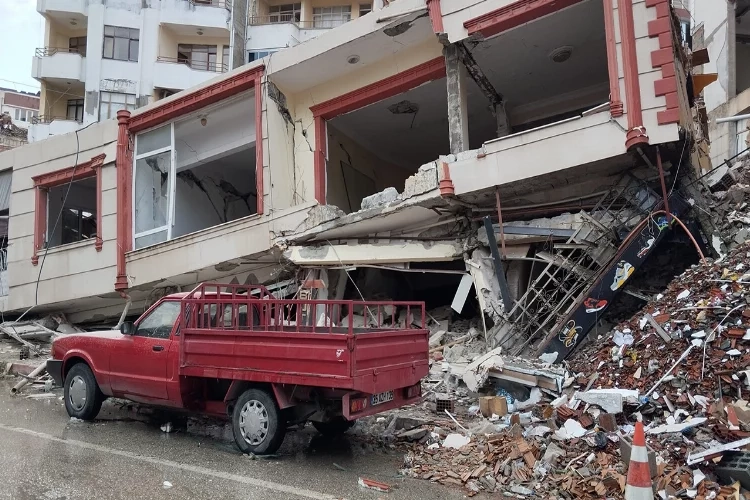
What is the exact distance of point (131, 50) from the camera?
28328 millimetres

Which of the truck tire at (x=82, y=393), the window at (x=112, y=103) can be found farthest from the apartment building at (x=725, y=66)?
the window at (x=112, y=103)

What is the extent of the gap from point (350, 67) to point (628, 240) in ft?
20.6

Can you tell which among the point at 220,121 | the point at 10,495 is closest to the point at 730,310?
the point at 10,495

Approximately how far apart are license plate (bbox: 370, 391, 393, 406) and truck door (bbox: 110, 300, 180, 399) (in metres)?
2.42

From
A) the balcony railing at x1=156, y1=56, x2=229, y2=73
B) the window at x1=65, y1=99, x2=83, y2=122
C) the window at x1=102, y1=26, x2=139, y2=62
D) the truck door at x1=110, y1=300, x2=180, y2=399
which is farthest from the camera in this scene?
the window at x1=65, y1=99, x2=83, y2=122

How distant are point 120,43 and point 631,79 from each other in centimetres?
2788

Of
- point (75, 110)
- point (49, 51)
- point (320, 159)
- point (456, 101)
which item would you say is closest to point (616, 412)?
point (456, 101)

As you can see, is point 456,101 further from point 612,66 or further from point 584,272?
point 584,272

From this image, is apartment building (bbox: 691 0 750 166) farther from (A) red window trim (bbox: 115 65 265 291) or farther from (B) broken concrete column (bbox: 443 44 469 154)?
(A) red window trim (bbox: 115 65 265 291)

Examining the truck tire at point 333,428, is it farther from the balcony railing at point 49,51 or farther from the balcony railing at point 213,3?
the balcony railing at point 49,51

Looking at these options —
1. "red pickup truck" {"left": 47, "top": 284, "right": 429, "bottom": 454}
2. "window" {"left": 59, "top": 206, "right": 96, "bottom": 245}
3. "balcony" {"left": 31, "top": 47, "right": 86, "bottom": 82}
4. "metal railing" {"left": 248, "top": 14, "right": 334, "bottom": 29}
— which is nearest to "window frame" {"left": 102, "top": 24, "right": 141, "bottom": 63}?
"balcony" {"left": 31, "top": 47, "right": 86, "bottom": 82}

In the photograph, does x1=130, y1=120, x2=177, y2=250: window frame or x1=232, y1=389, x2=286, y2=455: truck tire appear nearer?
x1=232, y1=389, x2=286, y2=455: truck tire

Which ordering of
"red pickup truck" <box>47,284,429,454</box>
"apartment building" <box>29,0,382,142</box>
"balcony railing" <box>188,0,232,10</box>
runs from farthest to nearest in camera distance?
"balcony railing" <box>188,0,232,10</box>
"apartment building" <box>29,0,382,142</box>
"red pickup truck" <box>47,284,429,454</box>

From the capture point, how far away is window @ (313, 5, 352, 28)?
3044 cm
